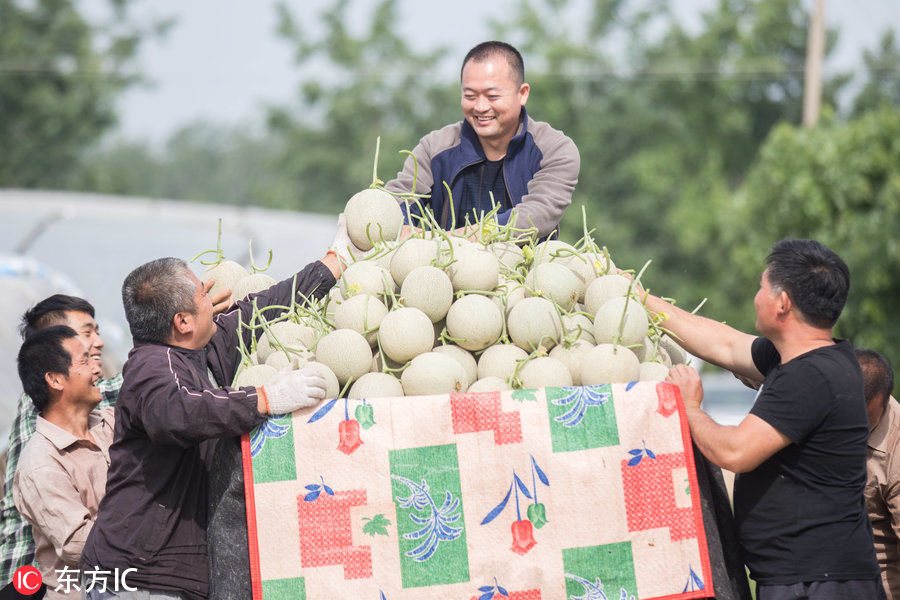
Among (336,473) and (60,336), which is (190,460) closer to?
(336,473)

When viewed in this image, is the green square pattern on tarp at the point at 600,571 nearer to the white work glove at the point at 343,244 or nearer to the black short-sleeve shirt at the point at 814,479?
the black short-sleeve shirt at the point at 814,479

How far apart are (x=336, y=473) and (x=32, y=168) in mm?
22982

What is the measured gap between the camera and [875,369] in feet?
11.4

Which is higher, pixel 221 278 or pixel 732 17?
pixel 732 17

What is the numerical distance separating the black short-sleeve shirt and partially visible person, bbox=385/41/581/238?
1.29 metres

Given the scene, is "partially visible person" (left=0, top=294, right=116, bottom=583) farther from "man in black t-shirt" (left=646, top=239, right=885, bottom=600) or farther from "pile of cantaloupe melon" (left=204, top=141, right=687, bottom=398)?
"man in black t-shirt" (left=646, top=239, right=885, bottom=600)

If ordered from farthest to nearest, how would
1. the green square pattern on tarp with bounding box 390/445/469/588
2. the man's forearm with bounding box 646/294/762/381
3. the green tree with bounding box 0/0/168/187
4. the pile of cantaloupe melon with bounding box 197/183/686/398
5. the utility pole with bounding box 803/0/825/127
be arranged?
the green tree with bounding box 0/0/168/187, the utility pole with bounding box 803/0/825/127, the man's forearm with bounding box 646/294/762/381, the pile of cantaloupe melon with bounding box 197/183/686/398, the green square pattern on tarp with bounding box 390/445/469/588

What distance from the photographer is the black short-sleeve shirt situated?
2.71 metres

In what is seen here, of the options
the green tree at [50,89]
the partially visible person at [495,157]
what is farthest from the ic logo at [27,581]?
the green tree at [50,89]

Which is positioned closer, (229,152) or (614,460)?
(614,460)

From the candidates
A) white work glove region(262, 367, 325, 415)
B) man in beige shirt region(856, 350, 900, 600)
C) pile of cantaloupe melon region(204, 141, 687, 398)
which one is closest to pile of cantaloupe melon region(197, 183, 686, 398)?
pile of cantaloupe melon region(204, 141, 687, 398)

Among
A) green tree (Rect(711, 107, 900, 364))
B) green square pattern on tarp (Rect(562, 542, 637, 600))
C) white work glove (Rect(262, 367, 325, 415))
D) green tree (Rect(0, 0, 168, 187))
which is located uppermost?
A: green tree (Rect(0, 0, 168, 187))

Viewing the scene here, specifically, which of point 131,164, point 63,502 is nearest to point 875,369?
point 63,502

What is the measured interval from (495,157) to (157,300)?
5.52 ft
